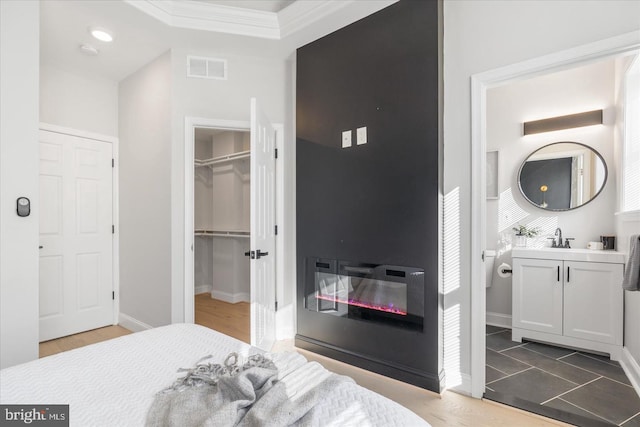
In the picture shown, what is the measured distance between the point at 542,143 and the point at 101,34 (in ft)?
14.1

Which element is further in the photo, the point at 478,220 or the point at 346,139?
the point at 346,139

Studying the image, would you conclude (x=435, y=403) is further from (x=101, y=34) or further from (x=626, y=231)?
(x=101, y=34)

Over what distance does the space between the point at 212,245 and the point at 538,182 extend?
14.3 feet

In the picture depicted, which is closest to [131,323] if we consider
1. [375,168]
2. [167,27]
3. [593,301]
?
[167,27]

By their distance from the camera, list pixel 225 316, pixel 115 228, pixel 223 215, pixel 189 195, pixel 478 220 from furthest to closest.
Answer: pixel 223 215
pixel 225 316
pixel 115 228
pixel 189 195
pixel 478 220

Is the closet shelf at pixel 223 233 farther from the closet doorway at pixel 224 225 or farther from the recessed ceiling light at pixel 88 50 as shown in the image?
the recessed ceiling light at pixel 88 50

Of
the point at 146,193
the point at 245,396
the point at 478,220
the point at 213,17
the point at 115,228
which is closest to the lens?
the point at 245,396

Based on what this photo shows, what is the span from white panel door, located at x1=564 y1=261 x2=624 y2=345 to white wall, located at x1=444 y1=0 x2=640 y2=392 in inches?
55.9

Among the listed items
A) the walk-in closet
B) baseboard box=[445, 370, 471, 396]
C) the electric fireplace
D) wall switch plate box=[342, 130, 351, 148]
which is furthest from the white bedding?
the walk-in closet

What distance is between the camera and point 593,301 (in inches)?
112

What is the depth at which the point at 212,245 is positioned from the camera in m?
5.13

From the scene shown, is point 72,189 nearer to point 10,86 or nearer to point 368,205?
point 10,86

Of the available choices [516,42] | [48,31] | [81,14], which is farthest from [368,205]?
[48,31]

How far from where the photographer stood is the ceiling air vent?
3.16 m
